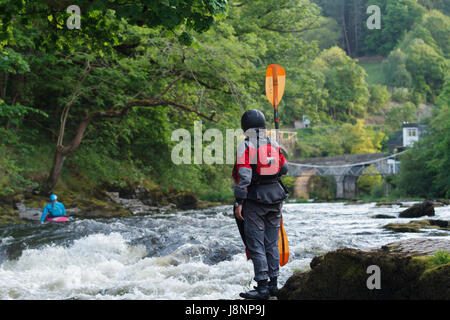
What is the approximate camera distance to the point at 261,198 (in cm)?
525

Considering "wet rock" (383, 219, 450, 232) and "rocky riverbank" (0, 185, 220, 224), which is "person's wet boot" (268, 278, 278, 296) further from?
"rocky riverbank" (0, 185, 220, 224)

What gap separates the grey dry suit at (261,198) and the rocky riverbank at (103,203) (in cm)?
1211

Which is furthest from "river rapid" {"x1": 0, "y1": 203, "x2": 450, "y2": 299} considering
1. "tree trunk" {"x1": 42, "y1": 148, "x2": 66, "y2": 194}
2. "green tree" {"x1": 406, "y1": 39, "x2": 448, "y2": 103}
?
"green tree" {"x1": 406, "y1": 39, "x2": 448, "y2": 103}

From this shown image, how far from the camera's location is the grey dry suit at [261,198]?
521 centimetres

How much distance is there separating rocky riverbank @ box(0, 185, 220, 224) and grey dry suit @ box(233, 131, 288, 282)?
477 inches

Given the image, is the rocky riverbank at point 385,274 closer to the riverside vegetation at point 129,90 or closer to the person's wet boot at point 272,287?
the person's wet boot at point 272,287

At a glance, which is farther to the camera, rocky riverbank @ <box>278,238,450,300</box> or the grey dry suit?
the grey dry suit

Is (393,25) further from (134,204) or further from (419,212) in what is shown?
(134,204)

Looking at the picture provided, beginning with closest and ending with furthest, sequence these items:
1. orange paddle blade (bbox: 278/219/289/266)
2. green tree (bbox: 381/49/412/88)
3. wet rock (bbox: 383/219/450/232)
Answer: orange paddle blade (bbox: 278/219/289/266)
wet rock (bbox: 383/219/450/232)
green tree (bbox: 381/49/412/88)

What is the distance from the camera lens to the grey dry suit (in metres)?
5.21

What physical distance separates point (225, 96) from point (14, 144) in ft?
22.9

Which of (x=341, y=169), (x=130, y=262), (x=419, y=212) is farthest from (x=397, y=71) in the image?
(x=130, y=262)

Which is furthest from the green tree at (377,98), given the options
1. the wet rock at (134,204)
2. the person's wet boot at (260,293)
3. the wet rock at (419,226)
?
the person's wet boot at (260,293)
